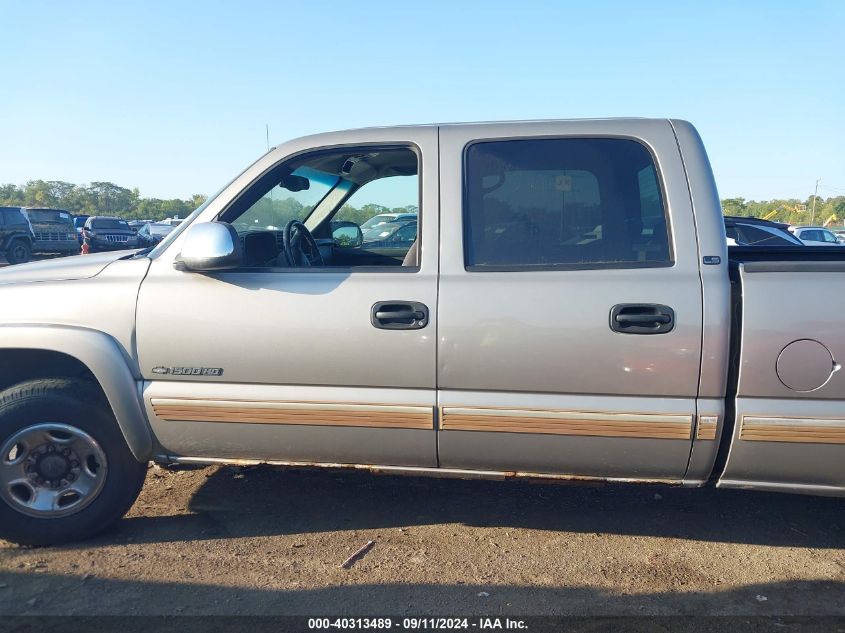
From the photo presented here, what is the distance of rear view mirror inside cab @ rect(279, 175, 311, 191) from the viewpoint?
3498 millimetres

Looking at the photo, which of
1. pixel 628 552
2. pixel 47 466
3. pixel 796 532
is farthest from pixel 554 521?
pixel 47 466

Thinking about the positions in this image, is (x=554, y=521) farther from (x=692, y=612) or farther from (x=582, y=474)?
(x=692, y=612)

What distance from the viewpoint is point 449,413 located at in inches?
115

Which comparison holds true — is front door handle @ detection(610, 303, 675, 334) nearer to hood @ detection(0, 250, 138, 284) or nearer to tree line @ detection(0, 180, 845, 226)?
hood @ detection(0, 250, 138, 284)

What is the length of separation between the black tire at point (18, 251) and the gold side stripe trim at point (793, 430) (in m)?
23.9

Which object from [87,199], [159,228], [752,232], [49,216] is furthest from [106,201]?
[752,232]

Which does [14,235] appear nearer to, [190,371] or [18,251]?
[18,251]

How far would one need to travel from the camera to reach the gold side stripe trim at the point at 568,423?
110 inches

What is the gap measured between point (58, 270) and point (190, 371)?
0.94m

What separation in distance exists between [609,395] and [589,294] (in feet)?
1.44

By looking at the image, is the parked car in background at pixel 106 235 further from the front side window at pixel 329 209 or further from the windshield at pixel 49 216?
the front side window at pixel 329 209

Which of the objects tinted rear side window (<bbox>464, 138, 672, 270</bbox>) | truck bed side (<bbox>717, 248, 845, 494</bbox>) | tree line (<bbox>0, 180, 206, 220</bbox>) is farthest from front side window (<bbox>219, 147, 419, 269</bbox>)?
tree line (<bbox>0, 180, 206, 220</bbox>)

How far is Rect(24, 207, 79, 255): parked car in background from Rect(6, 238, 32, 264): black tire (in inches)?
16.3

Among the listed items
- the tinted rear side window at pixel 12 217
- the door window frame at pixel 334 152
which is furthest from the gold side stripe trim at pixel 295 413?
the tinted rear side window at pixel 12 217
